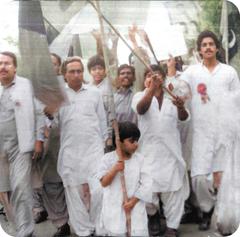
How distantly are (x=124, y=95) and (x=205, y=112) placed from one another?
50 cm

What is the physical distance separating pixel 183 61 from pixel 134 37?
0.33 meters

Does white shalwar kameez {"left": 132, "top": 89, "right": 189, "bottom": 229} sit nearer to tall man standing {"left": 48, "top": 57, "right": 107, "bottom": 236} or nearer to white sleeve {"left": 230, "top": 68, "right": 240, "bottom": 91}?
tall man standing {"left": 48, "top": 57, "right": 107, "bottom": 236}

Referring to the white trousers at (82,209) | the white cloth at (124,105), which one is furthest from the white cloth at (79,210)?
the white cloth at (124,105)

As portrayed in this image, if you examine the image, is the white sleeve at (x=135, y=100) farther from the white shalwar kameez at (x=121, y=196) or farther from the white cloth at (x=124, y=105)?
the white shalwar kameez at (x=121, y=196)

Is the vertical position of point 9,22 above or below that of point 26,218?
above

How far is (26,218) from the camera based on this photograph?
10.9 ft

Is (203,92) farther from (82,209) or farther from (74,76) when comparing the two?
(82,209)

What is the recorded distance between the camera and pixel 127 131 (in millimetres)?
3230

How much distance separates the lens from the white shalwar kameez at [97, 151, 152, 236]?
3246 mm

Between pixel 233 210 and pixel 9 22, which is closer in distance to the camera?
pixel 9 22

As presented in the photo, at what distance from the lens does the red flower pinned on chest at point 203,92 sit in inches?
131

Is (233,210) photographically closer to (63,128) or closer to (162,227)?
(162,227)

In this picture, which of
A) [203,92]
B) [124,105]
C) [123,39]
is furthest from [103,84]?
[203,92]

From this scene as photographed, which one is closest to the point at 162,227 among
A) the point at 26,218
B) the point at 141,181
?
the point at 141,181
